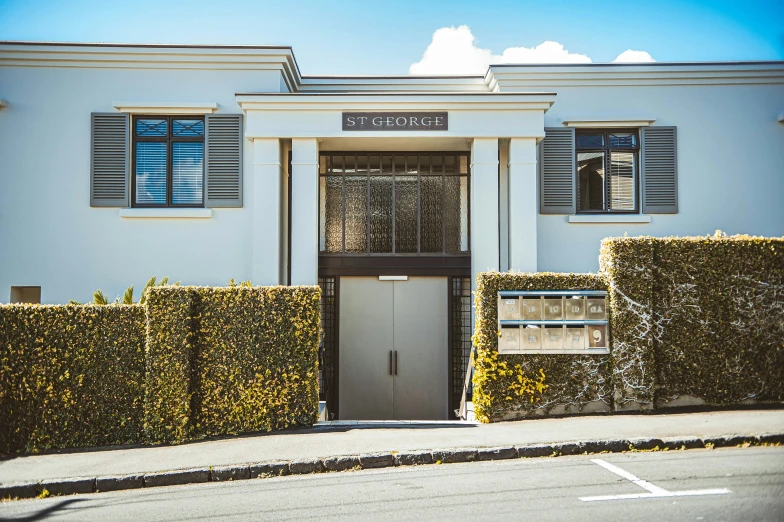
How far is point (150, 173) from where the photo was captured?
12.6 metres

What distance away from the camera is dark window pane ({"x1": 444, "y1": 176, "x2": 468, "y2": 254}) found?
12883 millimetres

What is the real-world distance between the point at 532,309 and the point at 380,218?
4510 millimetres

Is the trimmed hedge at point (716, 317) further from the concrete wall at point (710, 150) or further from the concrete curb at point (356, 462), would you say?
the concrete wall at point (710, 150)

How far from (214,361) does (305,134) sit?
4814 mm

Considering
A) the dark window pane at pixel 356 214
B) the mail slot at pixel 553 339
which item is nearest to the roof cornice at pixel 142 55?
the dark window pane at pixel 356 214

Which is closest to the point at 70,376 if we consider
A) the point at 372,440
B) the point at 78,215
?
the point at 372,440

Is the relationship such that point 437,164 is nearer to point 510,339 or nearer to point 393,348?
point 393,348

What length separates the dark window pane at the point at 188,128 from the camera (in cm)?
1262

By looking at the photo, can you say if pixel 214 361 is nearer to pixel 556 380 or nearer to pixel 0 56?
pixel 556 380

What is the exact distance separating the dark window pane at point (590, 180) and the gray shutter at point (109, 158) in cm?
940

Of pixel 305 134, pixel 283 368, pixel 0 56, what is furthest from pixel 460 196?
pixel 0 56

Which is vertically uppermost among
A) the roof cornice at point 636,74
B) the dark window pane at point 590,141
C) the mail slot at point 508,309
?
the roof cornice at point 636,74

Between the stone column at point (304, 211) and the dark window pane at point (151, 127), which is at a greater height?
the dark window pane at point (151, 127)

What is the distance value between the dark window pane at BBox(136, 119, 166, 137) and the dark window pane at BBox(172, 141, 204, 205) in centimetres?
40
